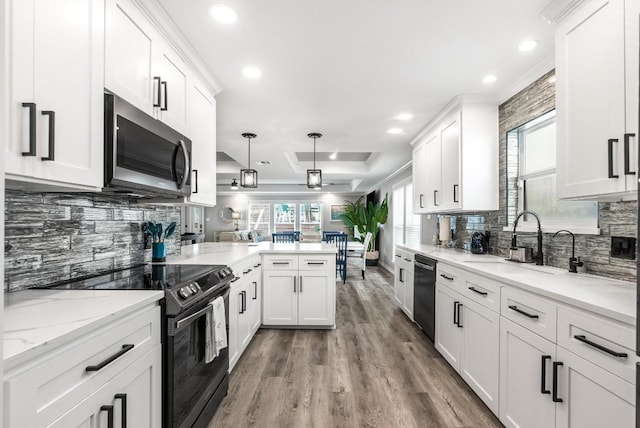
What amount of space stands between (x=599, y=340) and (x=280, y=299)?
2852 millimetres

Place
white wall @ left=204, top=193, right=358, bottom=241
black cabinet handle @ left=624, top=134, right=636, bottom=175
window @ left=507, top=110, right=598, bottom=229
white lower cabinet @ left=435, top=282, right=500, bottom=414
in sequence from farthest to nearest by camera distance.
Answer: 1. white wall @ left=204, top=193, right=358, bottom=241
2. window @ left=507, top=110, right=598, bottom=229
3. white lower cabinet @ left=435, top=282, right=500, bottom=414
4. black cabinet handle @ left=624, top=134, right=636, bottom=175

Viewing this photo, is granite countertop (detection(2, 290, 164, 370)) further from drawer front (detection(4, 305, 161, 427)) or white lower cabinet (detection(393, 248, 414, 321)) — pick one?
white lower cabinet (detection(393, 248, 414, 321))

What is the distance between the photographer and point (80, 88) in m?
1.30

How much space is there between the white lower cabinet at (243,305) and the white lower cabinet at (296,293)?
0.12m

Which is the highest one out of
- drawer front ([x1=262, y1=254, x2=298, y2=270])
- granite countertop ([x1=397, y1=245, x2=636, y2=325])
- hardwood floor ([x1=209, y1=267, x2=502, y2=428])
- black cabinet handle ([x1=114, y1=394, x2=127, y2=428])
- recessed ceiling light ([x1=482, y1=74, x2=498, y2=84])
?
recessed ceiling light ([x1=482, y1=74, x2=498, y2=84])

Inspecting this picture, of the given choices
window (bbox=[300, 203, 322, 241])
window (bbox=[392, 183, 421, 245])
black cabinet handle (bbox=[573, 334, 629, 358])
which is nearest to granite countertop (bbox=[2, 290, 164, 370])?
black cabinet handle (bbox=[573, 334, 629, 358])

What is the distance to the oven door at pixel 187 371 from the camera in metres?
1.45

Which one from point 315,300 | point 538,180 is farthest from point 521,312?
point 315,300

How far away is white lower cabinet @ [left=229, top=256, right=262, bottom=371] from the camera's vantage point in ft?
8.28

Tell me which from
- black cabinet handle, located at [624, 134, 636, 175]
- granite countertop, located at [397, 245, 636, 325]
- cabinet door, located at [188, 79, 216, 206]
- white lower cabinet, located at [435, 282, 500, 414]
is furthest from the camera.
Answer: cabinet door, located at [188, 79, 216, 206]

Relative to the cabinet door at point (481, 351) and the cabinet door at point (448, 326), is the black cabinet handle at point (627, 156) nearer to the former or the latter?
the cabinet door at point (481, 351)

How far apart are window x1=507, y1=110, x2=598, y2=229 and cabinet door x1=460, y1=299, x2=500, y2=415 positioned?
33.5 inches

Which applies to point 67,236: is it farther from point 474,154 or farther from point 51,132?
point 474,154

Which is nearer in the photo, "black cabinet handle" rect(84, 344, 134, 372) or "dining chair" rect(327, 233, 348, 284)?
"black cabinet handle" rect(84, 344, 134, 372)
